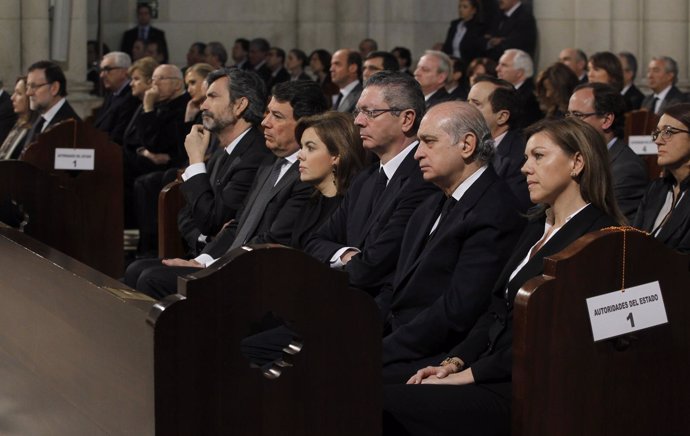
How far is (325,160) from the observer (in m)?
5.11

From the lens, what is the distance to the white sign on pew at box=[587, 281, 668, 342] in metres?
3.33

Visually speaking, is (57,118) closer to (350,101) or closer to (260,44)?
(350,101)

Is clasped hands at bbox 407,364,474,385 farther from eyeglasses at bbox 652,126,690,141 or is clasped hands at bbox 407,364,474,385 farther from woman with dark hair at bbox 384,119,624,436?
eyeglasses at bbox 652,126,690,141

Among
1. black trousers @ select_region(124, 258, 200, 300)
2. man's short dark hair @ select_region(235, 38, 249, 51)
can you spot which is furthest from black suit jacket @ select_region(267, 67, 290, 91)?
black trousers @ select_region(124, 258, 200, 300)

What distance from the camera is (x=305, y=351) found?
311 centimetres

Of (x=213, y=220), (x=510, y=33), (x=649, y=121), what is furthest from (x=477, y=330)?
(x=510, y=33)

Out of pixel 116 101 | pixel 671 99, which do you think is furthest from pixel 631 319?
pixel 671 99

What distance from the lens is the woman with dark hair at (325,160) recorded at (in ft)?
16.7

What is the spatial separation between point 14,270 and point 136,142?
5.31 m

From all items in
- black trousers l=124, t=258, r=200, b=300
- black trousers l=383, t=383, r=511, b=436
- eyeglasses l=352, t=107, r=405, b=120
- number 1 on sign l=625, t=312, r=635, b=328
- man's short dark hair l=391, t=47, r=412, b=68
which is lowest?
black trousers l=383, t=383, r=511, b=436

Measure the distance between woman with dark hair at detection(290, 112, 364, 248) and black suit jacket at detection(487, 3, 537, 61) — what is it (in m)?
7.78

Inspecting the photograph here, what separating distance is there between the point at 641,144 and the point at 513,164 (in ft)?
7.42

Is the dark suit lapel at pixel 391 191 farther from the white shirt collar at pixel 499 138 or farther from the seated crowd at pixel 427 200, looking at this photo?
the white shirt collar at pixel 499 138

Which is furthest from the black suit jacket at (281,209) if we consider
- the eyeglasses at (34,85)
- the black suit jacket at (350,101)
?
the black suit jacket at (350,101)
